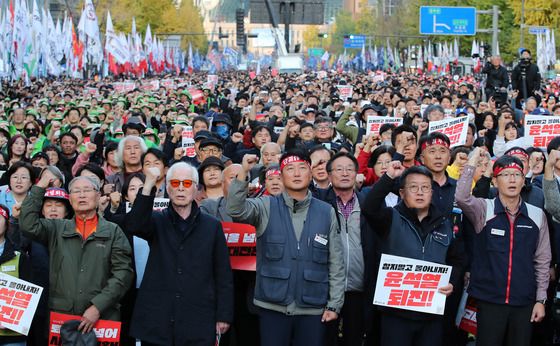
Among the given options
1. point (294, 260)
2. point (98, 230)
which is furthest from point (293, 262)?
point (98, 230)

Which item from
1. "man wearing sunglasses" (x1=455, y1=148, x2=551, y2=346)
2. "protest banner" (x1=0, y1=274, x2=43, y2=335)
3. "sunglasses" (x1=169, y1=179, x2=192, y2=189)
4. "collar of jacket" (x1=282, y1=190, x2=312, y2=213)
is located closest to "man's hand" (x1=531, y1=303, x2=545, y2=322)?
"man wearing sunglasses" (x1=455, y1=148, x2=551, y2=346)

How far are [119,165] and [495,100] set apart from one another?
11.5m

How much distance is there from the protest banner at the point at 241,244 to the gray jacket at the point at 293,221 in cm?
68

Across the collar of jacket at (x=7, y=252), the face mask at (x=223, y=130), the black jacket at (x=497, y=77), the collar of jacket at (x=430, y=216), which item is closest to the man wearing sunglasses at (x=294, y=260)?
the collar of jacket at (x=430, y=216)

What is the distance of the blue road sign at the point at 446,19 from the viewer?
42.9 meters

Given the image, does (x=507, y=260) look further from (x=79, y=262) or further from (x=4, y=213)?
(x=4, y=213)

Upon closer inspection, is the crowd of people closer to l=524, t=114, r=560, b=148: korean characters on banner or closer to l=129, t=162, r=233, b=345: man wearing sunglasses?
l=129, t=162, r=233, b=345: man wearing sunglasses

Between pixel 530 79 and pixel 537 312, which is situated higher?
pixel 530 79

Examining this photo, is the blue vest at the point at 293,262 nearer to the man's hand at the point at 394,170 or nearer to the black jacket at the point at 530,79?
the man's hand at the point at 394,170

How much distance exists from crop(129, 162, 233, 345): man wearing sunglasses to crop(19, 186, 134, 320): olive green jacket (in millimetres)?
286

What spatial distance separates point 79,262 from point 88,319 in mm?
381

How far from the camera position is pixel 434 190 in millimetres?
7668

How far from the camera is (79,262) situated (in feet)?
22.3

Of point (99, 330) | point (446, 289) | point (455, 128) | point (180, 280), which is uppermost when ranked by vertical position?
point (455, 128)
